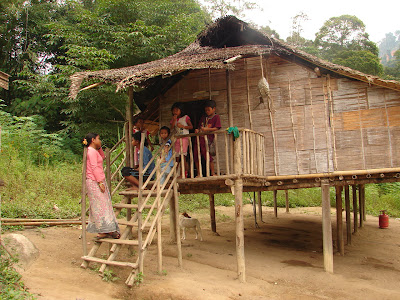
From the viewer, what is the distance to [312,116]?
25.8 feet

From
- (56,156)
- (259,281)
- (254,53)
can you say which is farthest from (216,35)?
(56,156)

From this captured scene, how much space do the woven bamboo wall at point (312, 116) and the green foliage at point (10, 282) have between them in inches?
182

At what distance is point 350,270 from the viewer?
8.05 meters

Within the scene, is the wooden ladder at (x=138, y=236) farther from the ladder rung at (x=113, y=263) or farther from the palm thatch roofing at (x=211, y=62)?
the palm thatch roofing at (x=211, y=62)

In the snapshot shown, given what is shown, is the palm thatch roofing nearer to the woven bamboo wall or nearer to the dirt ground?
the woven bamboo wall

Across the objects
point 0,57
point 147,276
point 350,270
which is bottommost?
point 350,270

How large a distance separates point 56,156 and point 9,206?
5.26 meters

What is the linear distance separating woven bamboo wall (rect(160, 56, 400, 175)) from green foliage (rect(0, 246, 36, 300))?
4619 mm

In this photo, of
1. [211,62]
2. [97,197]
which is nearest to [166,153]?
[97,197]

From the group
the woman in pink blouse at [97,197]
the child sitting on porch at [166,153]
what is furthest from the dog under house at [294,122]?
the woman in pink blouse at [97,197]

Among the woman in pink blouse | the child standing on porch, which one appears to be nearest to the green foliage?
the woman in pink blouse

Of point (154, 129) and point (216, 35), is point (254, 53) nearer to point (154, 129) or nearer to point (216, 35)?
point (216, 35)

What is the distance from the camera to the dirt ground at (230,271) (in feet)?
18.1

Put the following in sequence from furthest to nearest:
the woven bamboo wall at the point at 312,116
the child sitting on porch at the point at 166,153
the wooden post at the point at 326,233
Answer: the wooden post at the point at 326,233 < the woven bamboo wall at the point at 312,116 < the child sitting on porch at the point at 166,153
